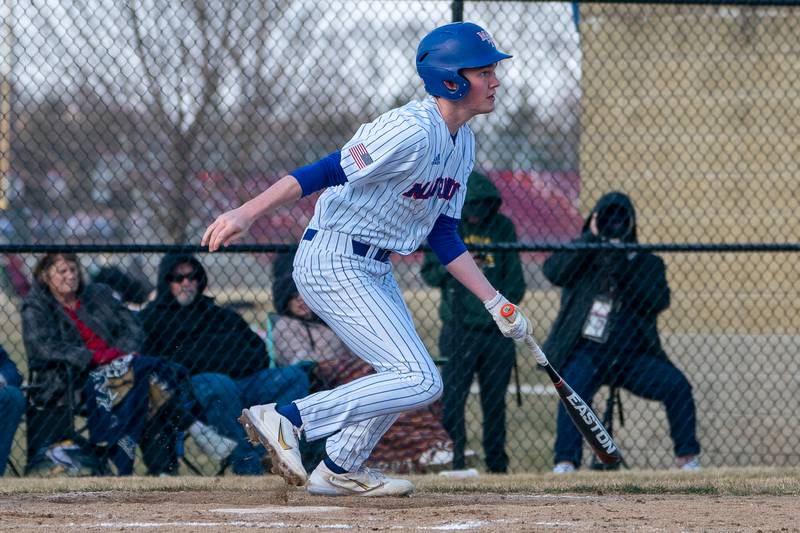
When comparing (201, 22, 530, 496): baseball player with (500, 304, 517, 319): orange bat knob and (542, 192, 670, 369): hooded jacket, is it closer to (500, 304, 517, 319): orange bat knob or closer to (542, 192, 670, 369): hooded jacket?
(500, 304, 517, 319): orange bat knob

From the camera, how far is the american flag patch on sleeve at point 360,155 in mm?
4027

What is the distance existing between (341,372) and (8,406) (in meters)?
1.69

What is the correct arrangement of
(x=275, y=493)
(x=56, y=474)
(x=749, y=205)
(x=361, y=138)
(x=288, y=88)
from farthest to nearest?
(x=288, y=88) → (x=749, y=205) → (x=56, y=474) → (x=275, y=493) → (x=361, y=138)

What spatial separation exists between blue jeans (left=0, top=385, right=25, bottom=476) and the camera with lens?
3.12 metres

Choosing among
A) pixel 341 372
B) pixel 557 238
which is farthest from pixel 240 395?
pixel 557 238

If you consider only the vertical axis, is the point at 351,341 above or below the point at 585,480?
above

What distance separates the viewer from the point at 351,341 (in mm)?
4344

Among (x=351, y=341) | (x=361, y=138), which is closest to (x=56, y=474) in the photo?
(x=351, y=341)

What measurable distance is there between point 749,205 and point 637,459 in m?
2.91

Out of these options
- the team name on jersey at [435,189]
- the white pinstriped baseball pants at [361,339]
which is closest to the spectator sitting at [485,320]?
the team name on jersey at [435,189]

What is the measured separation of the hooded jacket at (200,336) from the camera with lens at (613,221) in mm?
1925

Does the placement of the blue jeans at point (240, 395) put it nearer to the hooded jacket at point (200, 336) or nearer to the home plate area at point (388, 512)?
the hooded jacket at point (200, 336)

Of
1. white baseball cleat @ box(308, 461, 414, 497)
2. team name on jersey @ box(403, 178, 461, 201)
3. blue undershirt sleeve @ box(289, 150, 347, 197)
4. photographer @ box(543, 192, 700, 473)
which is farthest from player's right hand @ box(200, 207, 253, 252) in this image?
photographer @ box(543, 192, 700, 473)

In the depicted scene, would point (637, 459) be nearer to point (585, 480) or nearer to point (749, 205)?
point (585, 480)
